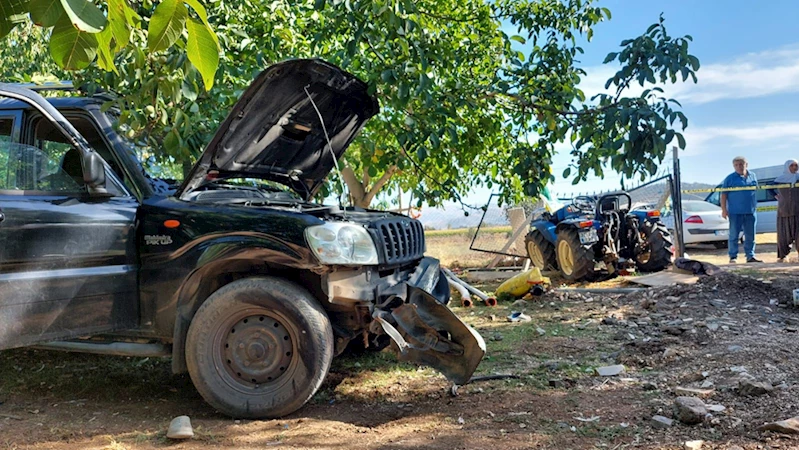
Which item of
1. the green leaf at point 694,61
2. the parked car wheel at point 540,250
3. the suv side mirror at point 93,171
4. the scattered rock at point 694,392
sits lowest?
the scattered rock at point 694,392

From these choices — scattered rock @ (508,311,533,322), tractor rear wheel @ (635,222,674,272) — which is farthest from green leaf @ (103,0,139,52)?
tractor rear wheel @ (635,222,674,272)

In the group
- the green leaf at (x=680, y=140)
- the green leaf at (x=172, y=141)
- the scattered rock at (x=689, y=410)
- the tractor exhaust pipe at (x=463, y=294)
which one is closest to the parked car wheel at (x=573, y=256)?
the tractor exhaust pipe at (x=463, y=294)

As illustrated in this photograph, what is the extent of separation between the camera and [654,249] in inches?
386

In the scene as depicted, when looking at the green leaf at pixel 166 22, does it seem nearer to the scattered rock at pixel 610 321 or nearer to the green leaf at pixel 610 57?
the green leaf at pixel 610 57

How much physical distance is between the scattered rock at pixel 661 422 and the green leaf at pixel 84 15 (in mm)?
3144

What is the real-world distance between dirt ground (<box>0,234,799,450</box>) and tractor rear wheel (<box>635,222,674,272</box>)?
3.49m

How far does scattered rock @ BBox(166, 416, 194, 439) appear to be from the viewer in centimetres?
332

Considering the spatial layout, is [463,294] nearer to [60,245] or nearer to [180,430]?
[180,430]

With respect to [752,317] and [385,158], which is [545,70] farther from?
[752,317]

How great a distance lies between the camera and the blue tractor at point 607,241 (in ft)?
31.2

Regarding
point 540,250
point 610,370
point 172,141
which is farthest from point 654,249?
point 172,141

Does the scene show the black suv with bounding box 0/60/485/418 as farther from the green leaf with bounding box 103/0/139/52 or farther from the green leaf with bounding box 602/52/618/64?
the green leaf with bounding box 602/52/618/64

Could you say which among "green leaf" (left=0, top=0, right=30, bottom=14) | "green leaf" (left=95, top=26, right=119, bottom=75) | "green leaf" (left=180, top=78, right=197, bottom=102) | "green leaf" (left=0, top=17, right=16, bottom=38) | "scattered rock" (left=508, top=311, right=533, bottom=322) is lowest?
"scattered rock" (left=508, top=311, right=533, bottom=322)

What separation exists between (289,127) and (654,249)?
23.3 feet
